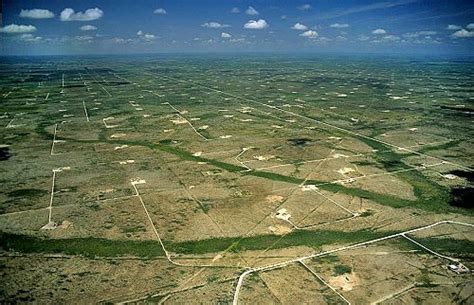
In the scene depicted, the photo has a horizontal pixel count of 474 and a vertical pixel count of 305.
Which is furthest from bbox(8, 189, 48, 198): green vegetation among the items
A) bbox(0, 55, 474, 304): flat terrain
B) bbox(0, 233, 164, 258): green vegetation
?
bbox(0, 233, 164, 258): green vegetation

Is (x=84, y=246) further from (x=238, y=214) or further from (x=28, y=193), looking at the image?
(x=28, y=193)

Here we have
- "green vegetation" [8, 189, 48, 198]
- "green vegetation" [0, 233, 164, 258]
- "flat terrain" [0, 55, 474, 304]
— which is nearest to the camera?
"flat terrain" [0, 55, 474, 304]

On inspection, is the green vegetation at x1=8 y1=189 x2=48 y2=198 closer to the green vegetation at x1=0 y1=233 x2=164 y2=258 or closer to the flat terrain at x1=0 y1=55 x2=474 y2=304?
the flat terrain at x1=0 y1=55 x2=474 y2=304

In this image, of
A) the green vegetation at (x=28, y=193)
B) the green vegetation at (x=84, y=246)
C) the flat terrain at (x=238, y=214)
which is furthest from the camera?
the green vegetation at (x=28, y=193)

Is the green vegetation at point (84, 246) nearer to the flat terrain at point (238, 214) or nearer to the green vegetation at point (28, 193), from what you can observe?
the flat terrain at point (238, 214)

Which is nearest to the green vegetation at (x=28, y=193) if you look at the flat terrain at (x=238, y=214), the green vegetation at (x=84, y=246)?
the flat terrain at (x=238, y=214)

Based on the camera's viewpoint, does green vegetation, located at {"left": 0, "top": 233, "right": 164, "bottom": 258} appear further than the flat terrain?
Yes

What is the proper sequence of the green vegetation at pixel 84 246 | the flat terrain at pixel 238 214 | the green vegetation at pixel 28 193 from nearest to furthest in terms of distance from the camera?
1. the flat terrain at pixel 238 214
2. the green vegetation at pixel 84 246
3. the green vegetation at pixel 28 193

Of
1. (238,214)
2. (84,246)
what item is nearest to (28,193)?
(84,246)

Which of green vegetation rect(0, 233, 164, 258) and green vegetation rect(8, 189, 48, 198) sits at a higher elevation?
green vegetation rect(8, 189, 48, 198)
